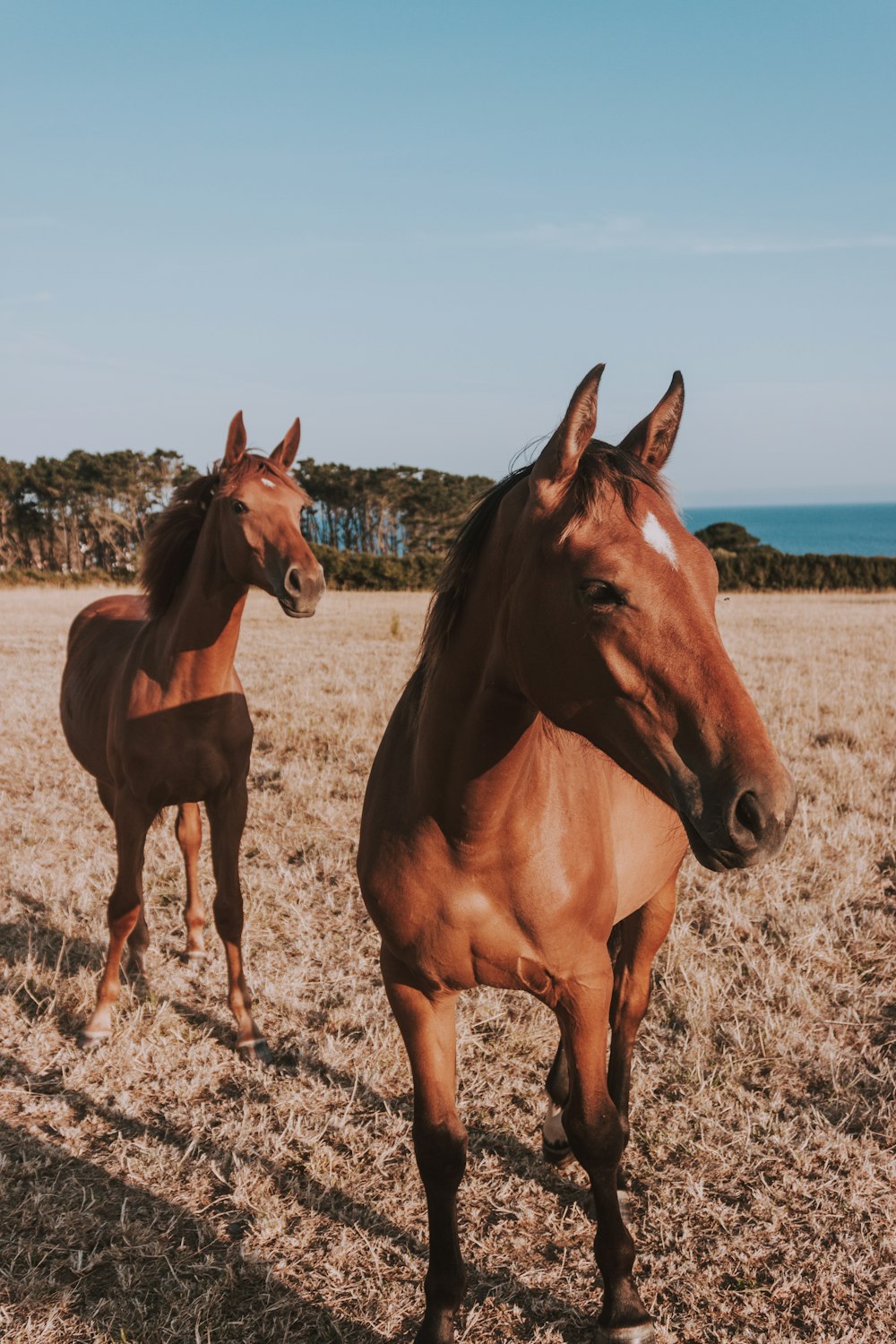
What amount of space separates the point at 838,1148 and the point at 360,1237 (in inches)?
68.1

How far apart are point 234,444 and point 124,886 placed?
224 cm

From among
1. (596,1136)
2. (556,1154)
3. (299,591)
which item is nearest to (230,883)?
(299,591)

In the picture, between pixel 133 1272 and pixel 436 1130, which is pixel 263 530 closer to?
pixel 436 1130

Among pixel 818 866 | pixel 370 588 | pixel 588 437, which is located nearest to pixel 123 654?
pixel 588 437

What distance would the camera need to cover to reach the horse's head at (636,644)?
151 cm

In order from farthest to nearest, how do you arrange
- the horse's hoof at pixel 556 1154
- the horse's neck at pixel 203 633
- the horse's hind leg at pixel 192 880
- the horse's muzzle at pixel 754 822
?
the horse's hind leg at pixel 192 880 < the horse's neck at pixel 203 633 < the horse's hoof at pixel 556 1154 < the horse's muzzle at pixel 754 822

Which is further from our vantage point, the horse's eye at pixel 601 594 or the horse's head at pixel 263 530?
the horse's head at pixel 263 530

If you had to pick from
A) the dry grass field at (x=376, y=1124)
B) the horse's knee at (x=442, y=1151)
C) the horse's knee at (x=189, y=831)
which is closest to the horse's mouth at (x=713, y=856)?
the horse's knee at (x=442, y=1151)

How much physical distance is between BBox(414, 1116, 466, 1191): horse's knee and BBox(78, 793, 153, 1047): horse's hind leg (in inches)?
84.6

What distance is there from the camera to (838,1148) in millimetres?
3141

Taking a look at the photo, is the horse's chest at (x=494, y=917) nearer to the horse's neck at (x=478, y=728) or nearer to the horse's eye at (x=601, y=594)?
the horse's neck at (x=478, y=728)

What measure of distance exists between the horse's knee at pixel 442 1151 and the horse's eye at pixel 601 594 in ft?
5.32

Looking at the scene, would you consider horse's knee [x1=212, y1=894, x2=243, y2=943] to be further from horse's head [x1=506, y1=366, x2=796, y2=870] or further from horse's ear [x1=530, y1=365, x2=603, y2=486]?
horse's ear [x1=530, y1=365, x2=603, y2=486]

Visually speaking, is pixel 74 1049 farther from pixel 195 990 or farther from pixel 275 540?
pixel 275 540
